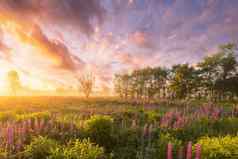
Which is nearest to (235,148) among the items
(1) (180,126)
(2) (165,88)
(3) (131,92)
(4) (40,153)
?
(1) (180,126)

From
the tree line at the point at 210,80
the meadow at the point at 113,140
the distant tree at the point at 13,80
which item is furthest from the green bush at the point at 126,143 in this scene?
the distant tree at the point at 13,80

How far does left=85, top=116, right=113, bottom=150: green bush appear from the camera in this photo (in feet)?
25.9

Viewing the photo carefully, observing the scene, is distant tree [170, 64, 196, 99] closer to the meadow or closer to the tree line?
the tree line

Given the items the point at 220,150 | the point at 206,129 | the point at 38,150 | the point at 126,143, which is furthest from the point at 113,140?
the point at 206,129

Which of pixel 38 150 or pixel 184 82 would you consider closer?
pixel 38 150

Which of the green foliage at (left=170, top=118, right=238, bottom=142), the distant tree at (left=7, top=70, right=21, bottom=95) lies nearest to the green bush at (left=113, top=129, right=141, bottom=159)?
the green foliage at (left=170, top=118, right=238, bottom=142)

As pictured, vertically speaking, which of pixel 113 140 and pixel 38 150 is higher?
pixel 38 150

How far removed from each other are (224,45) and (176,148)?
5648 centimetres

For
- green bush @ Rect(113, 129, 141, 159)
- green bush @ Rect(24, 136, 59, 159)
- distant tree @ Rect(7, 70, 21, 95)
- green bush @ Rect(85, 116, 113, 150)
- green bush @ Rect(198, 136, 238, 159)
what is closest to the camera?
green bush @ Rect(198, 136, 238, 159)

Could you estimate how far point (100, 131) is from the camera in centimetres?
803

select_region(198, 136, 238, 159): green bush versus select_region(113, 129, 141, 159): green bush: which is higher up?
select_region(198, 136, 238, 159): green bush

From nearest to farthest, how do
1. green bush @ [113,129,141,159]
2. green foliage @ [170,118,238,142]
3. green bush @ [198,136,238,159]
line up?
green bush @ [198,136,238,159] < green bush @ [113,129,141,159] < green foliage @ [170,118,238,142]

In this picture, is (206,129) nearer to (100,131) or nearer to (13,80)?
(100,131)

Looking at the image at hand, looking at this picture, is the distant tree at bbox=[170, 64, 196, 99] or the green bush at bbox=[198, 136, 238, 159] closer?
the green bush at bbox=[198, 136, 238, 159]
